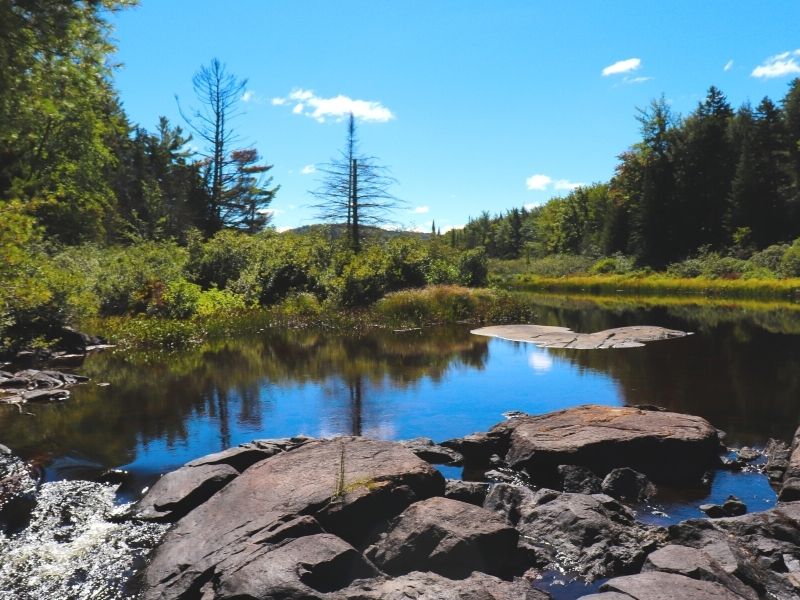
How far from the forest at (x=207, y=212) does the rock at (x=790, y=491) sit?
35.1 ft

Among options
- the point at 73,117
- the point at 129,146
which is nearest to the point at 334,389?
the point at 73,117

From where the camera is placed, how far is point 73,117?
2953 cm

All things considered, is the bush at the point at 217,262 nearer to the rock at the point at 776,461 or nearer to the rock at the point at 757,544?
the rock at the point at 776,461

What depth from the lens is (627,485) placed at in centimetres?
663

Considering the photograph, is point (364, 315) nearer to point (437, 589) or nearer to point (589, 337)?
point (589, 337)

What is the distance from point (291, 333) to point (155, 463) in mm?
14146

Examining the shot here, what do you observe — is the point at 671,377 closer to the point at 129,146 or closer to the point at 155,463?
the point at 155,463

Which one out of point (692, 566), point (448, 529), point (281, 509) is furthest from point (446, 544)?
point (692, 566)

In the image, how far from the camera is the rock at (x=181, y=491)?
249 inches

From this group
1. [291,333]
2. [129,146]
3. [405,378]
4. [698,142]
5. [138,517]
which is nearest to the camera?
[138,517]

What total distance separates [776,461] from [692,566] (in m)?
3.72

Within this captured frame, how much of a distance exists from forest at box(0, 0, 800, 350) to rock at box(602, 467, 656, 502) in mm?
9038

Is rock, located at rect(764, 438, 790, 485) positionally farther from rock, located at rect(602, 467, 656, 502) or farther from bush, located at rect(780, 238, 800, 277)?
bush, located at rect(780, 238, 800, 277)

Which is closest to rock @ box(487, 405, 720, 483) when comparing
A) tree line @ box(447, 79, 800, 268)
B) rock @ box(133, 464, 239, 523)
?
rock @ box(133, 464, 239, 523)
